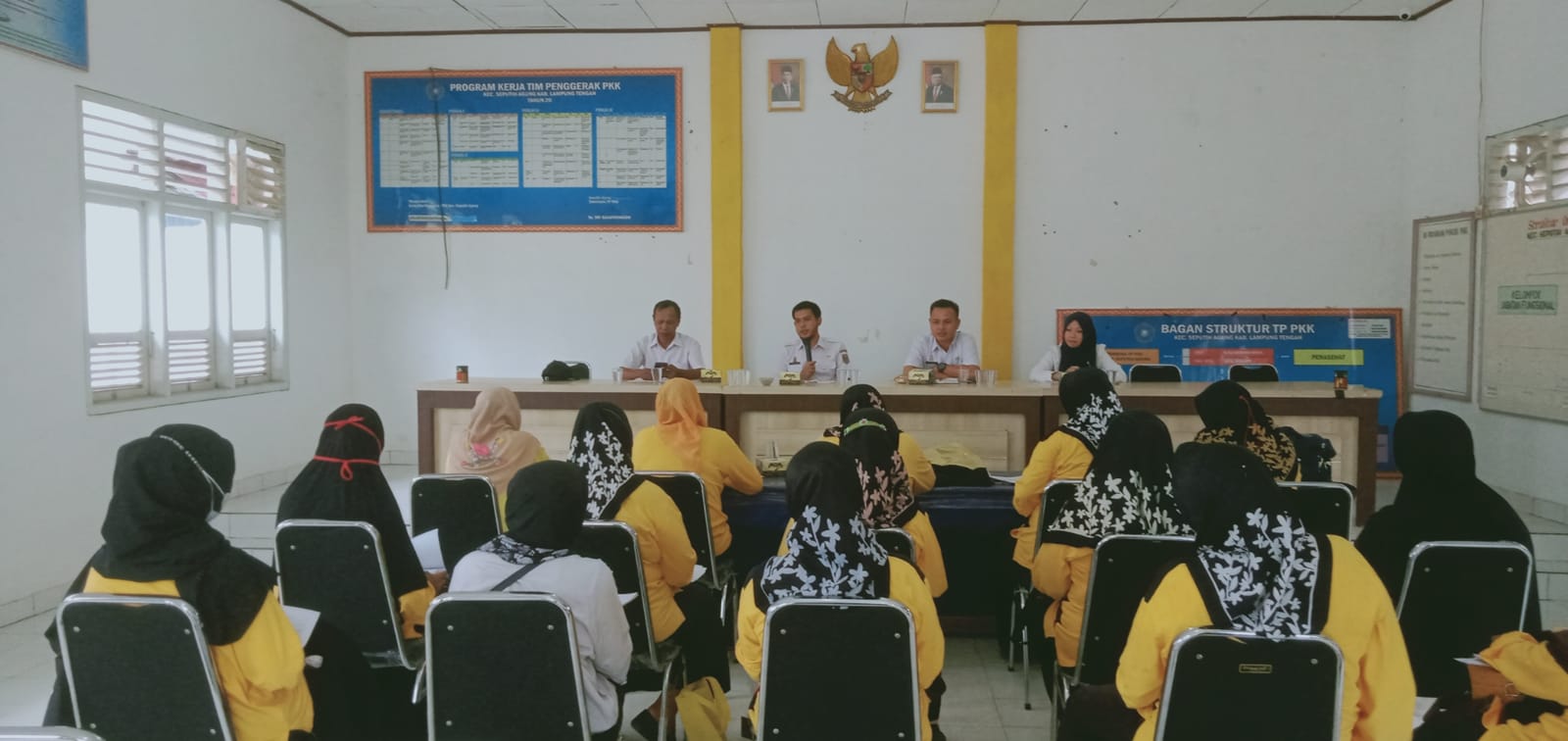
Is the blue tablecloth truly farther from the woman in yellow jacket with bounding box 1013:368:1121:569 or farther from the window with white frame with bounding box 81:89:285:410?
the window with white frame with bounding box 81:89:285:410

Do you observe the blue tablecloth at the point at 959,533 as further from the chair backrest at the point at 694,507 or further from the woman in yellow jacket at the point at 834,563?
the woman in yellow jacket at the point at 834,563

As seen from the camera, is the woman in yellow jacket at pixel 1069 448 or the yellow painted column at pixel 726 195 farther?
the yellow painted column at pixel 726 195

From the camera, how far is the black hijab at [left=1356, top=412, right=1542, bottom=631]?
2.44 m

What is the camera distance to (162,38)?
208 inches

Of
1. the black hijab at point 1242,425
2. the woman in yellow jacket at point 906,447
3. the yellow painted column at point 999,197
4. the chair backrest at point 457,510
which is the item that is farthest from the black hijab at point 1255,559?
the yellow painted column at point 999,197

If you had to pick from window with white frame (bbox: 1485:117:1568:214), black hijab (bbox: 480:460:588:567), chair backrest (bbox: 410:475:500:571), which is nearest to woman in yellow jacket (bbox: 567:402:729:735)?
chair backrest (bbox: 410:475:500:571)

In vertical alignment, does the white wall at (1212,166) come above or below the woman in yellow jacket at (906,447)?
above

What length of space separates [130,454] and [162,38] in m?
4.50

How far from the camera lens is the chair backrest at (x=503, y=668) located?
1.91 metres

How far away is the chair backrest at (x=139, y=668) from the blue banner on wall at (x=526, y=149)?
5.50 m

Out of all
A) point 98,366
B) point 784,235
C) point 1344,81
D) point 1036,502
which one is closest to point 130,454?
point 1036,502

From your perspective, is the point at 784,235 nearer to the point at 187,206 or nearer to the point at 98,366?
the point at 187,206

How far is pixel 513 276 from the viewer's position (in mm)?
7234

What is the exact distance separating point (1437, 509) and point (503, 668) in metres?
2.28
